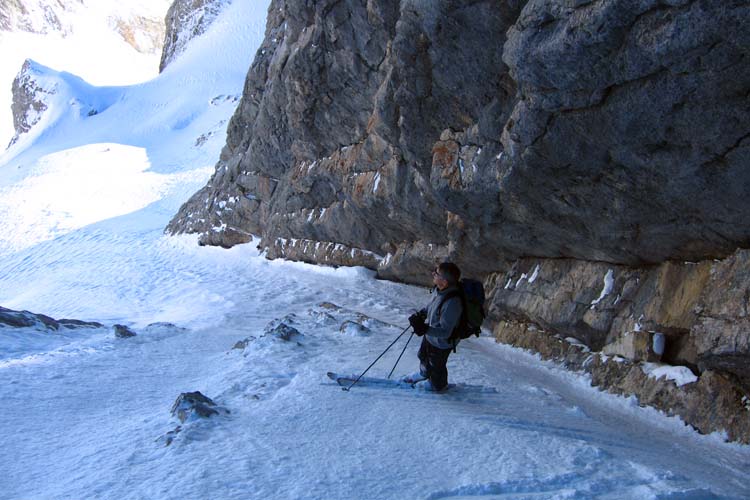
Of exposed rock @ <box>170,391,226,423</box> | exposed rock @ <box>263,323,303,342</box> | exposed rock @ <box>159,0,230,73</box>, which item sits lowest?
exposed rock @ <box>170,391,226,423</box>

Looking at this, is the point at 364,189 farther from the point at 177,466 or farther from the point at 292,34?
the point at 177,466

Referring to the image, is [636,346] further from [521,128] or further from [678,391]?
[521,128]

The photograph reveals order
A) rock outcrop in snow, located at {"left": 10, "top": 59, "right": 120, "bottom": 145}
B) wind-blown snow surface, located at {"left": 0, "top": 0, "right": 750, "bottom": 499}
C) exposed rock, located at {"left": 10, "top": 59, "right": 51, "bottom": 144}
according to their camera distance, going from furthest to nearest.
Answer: exposed rock, located at {"left": 10, "top": 59, "right": 51, "bottom": 144} → rock outcrop in snow, located at {"left": 10, "top": 59, "right": 120, "bottom": 145} → wind-blown snow surface, located at {"left": 0, "top": 0, "right": 750, "bottom": 499}

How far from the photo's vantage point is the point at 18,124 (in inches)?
2427

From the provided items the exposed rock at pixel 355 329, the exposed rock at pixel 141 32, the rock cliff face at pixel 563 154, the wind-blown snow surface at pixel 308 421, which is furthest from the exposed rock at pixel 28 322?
the exposed rock at pixel 141 32

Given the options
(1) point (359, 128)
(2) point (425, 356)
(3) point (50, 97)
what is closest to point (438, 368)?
(2) point (425, 356)

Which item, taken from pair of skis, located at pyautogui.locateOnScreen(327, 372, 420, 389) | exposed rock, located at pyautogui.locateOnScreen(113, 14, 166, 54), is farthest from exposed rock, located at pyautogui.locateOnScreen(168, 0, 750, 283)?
exposed rock, located at pyautogui.locateOnScreen(113, 14, 166, 54)

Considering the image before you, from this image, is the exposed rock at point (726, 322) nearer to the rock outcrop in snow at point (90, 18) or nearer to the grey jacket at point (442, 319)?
the grey jacket at point (442, 319)

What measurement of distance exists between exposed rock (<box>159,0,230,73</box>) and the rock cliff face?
52.3 metres

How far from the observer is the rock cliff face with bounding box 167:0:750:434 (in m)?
6.20

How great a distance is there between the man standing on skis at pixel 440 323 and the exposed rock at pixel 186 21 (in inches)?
2524

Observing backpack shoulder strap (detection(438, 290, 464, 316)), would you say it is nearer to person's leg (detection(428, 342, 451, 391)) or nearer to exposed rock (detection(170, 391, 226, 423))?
person's leg (detection(428, 342, 451, 391))

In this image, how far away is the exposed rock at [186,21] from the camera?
2473 inches

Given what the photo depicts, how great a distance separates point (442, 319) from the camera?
258 inches
